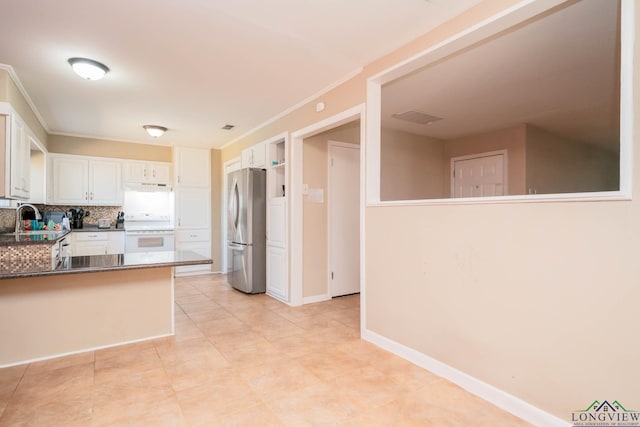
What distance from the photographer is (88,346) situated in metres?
2.79

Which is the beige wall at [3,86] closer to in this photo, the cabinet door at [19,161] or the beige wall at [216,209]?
the cabinet door at [19,161]

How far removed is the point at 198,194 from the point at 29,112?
277 centimetres

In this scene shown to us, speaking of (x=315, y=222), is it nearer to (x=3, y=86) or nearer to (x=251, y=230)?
(x=251, y=230)

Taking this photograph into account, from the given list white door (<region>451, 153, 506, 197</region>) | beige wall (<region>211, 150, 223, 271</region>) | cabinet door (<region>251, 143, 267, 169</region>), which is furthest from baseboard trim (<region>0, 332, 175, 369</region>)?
white door (<region>451, 153, 506, 197</region>)

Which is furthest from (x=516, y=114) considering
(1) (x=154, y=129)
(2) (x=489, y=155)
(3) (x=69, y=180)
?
(3) (x=69, y=180)

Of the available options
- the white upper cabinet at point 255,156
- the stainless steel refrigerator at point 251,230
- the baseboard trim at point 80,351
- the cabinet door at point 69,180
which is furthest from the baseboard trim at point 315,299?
the cabinet door at point 69,180

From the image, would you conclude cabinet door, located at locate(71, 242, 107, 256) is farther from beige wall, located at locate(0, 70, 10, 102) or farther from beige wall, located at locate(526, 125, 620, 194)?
beige wall, located at locate(526, 125, 620, 194)

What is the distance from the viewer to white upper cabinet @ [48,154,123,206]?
5.37m

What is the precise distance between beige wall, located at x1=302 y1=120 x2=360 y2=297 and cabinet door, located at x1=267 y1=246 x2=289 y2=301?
0.27 m

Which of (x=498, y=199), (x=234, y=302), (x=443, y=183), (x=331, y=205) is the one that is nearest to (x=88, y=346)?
(x=234, y=302)

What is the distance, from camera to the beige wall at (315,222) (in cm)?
423

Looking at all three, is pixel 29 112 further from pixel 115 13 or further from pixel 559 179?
pixel 559 179

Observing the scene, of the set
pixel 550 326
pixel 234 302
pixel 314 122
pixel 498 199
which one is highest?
pixel 314 122

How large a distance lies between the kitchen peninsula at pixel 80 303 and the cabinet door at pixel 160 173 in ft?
11.5
